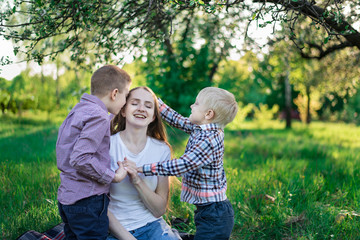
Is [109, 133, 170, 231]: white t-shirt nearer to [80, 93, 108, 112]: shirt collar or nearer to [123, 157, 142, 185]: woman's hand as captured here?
[123, 157, 142, 185]: woman's hand

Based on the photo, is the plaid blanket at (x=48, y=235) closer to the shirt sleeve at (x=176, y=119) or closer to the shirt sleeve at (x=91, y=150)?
the shirt sleeve at (x=91, y=150)

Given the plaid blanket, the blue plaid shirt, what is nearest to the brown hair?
the blue plaid shirt

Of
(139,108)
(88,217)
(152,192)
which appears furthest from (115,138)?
(88,217)

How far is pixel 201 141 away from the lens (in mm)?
2668

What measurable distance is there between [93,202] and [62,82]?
53.8ft

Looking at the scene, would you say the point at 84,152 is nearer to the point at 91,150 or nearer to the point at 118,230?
the point at 91,150

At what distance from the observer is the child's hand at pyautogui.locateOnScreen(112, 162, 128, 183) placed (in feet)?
8.48

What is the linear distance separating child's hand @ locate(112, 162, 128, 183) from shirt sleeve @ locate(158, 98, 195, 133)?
0.72 meters

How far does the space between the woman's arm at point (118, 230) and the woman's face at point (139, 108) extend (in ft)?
2.72

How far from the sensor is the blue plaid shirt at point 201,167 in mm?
2598

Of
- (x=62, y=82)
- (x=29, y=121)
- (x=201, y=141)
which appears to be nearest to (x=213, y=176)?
(x=201, y=141)

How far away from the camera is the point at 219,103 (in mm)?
2715

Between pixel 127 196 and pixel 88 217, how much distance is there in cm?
46

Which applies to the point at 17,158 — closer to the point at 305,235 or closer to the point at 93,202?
the point at 93,202
